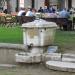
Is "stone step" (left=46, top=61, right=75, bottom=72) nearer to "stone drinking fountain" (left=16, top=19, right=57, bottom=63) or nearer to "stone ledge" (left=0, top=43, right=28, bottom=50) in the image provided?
"stone drinking fountain" (left=16, top=19, right=57, bottom=63)

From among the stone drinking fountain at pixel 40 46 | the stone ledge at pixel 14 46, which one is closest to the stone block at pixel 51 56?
the stone drinking fountain at pixel 40 46

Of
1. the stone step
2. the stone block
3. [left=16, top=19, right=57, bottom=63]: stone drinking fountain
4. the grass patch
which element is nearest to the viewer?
the stone step

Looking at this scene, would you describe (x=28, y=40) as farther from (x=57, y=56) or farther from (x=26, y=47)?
(x=57, y=56)

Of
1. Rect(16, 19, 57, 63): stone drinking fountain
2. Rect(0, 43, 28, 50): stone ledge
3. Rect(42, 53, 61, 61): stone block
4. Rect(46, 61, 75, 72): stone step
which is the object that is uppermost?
Rect(16, 19, 57, 63): stone drinking fountain

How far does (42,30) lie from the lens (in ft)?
40.9

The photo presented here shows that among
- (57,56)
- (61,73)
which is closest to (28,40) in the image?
(57,56)

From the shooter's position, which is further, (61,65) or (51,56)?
(51,56)

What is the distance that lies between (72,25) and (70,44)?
7481 mm

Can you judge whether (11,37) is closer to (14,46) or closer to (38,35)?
(14,46)

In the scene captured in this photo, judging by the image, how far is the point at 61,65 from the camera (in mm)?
11109

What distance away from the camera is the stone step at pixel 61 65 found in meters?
10.8

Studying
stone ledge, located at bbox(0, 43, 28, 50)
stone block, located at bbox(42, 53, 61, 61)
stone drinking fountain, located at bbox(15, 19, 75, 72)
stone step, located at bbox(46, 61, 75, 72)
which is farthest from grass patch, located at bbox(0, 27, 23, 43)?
stone step, located at bbox(46, 61, 75, 72)

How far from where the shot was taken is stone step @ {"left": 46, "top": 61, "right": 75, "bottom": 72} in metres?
10.8

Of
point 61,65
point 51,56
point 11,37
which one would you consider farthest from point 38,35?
point 11,37
